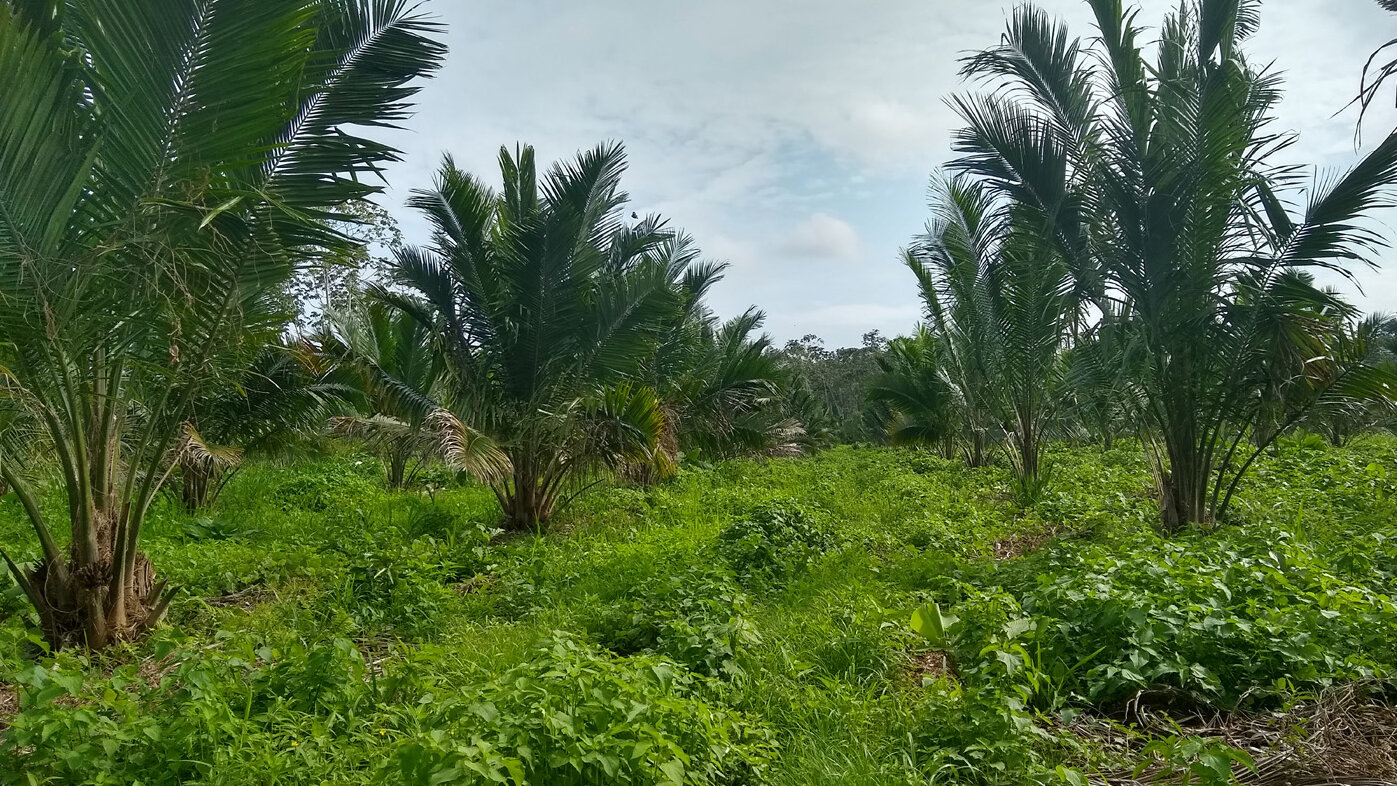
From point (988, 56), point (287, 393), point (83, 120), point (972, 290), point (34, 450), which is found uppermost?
point (988, 56)

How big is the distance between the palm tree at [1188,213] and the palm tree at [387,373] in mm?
5767

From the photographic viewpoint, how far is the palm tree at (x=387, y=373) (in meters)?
7.43

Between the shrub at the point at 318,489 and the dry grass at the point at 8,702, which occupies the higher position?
the shrub at the point at 318,489

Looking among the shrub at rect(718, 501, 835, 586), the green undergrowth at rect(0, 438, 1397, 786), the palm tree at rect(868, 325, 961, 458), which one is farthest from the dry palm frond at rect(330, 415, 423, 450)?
the palm tree at rect(868, 325, 961, 458)

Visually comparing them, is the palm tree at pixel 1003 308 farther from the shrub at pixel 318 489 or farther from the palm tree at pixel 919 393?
the shrub at pixel 318 489

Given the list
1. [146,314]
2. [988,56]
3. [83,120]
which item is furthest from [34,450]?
[988,56]

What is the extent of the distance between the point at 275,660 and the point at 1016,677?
3059 mm

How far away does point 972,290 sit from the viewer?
400 inches

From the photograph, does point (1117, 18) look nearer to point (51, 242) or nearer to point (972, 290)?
point (972, 290)

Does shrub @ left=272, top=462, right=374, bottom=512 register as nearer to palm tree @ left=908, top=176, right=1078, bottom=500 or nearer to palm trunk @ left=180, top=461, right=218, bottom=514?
palm trunk @ left=180, top=461, right=218, bottom=514

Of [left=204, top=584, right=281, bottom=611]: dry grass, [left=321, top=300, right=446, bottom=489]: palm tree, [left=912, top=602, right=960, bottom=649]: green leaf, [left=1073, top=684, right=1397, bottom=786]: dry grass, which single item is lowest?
[left=204, top=584, right=281, bottom=611]: dry grass

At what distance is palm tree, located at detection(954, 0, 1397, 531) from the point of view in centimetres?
584

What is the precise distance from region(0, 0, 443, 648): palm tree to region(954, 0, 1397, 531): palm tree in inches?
203

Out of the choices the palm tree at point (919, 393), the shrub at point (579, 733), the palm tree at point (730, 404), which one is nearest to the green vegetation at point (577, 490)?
the shrub at point (579, 733)
